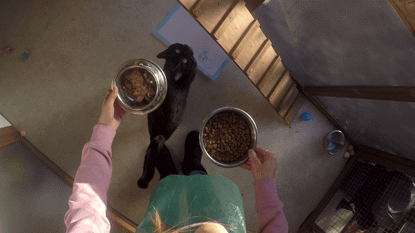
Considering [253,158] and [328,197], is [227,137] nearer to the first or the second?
[253,158]

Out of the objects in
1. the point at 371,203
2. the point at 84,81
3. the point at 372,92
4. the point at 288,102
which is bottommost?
the point at 371,203

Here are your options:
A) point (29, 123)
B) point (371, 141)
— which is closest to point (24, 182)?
point (29, 123)

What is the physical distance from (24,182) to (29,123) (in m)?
0.45

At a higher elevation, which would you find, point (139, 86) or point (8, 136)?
point (8, 136)

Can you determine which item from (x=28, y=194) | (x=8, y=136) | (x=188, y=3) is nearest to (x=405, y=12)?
(x=188, y=3)

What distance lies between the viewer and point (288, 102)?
154cm

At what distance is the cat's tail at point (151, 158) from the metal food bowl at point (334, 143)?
122cm

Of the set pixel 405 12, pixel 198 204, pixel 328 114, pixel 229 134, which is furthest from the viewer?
pixel 328 114

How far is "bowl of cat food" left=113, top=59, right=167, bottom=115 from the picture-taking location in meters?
1.11

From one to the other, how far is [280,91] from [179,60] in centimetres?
67

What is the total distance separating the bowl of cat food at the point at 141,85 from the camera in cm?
111

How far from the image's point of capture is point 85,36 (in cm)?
155

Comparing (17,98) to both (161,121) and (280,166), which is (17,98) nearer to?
(161,121)

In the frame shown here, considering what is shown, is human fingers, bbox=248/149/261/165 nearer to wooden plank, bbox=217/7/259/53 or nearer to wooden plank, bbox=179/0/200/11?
wooden plank, bbox=217/7/259/53
